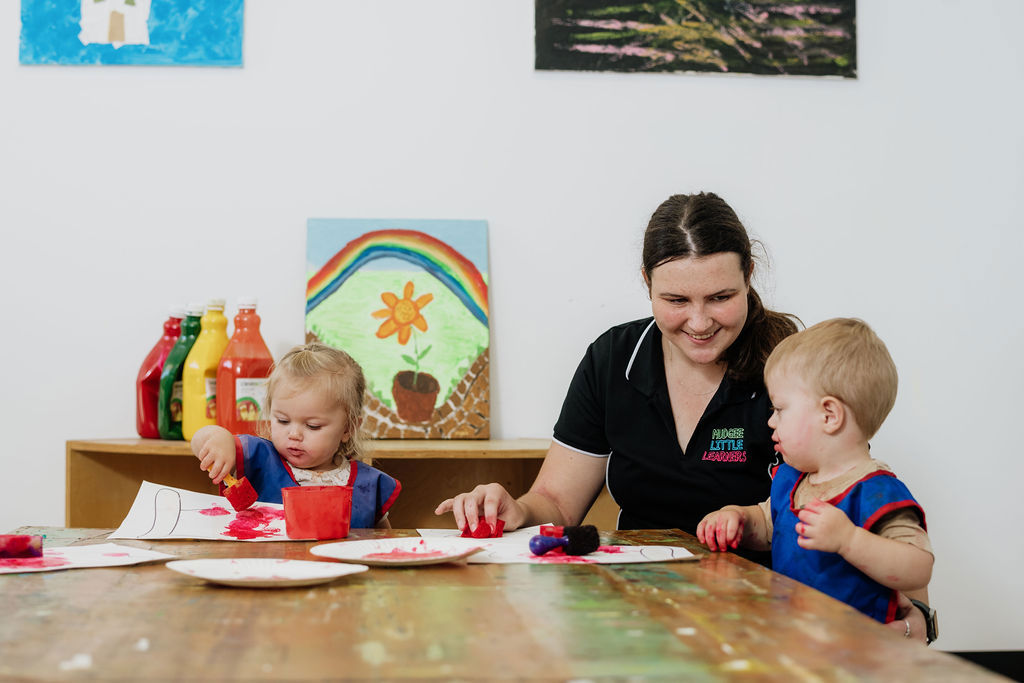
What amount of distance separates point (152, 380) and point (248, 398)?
0.32 meters

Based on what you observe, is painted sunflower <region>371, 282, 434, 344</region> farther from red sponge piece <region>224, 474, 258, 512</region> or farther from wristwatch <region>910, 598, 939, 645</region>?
wristwatch <region>910, 598, 939, 645</region>

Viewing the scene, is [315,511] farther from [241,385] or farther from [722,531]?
[241,385]

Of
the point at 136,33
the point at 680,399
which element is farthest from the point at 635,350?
the point at 136,33

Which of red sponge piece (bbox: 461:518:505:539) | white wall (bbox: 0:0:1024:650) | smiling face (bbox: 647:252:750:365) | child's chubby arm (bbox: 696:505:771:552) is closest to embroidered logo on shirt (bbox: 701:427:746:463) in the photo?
smiling face (bbox: 647:252:750:365)

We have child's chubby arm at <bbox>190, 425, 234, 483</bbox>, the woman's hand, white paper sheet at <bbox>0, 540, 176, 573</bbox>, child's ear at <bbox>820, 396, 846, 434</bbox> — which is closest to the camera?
white paper sheet at <bbox>0, 540, 176, 573</bbox>

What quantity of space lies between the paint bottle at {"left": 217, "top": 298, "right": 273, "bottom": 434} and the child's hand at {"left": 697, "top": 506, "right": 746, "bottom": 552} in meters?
1.23

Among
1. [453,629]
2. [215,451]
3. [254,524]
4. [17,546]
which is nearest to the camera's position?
[453,629]

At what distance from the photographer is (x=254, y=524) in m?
1.36

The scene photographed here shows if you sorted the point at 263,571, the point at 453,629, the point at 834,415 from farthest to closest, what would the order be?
the point at 834,415
the point at 263,571
the point at 453,629

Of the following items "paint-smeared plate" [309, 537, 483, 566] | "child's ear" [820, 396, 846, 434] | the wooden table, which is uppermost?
"child's ear" [820, 396, 846, 434]

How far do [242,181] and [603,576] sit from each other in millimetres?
1818

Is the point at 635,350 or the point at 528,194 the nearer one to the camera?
the point at 635,350

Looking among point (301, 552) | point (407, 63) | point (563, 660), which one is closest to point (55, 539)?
point (301, 552)

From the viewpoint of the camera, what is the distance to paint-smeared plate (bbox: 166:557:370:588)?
922 mm
